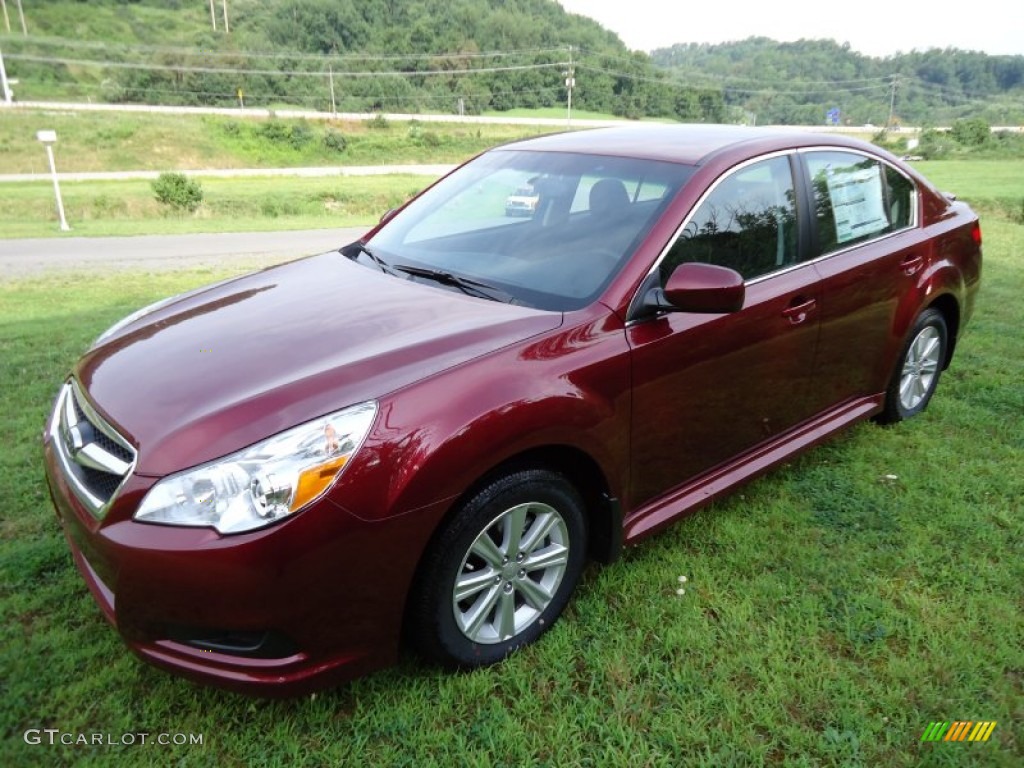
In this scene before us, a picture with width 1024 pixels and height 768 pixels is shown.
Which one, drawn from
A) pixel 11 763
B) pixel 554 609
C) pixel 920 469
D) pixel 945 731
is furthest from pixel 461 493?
pixel 920 469

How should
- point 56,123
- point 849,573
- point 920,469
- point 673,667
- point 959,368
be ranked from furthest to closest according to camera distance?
point 56,123, point 959,368, point 920,469, point 849,573, point 673,667

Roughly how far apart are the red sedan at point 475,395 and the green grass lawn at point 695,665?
246 millimetres

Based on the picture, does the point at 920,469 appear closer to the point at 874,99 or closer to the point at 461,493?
the point at 461,493

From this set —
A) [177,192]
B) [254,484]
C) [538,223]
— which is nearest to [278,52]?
[177,192]

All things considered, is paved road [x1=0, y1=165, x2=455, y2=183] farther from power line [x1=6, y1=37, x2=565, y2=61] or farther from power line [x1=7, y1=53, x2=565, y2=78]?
power line [x1=6, y1=37, x2=565, y2=61]

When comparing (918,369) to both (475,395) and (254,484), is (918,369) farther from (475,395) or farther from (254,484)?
(254,484)

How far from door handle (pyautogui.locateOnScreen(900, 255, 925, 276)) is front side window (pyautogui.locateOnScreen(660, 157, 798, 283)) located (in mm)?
943

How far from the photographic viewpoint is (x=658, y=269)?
2.62 m

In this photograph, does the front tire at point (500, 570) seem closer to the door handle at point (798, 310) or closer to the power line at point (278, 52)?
the door handle at point (798, 310)

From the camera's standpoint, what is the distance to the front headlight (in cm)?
184

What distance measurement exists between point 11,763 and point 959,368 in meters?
5.79

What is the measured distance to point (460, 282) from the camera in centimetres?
280

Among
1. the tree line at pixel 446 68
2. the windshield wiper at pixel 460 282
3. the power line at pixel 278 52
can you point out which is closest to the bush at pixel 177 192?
the windshield wiper at pixel 460 282

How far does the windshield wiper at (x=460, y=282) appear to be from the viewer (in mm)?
Result: 2652
